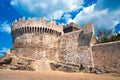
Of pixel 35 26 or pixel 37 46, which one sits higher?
pixel 35 26

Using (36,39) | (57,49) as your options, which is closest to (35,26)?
(36,39)

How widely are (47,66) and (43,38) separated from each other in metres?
8.21

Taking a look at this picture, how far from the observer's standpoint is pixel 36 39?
31.3 meters

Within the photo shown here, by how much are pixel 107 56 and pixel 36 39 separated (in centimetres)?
1454

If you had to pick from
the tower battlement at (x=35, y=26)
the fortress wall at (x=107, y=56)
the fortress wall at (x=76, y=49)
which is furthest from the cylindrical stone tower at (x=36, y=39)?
the fortress wall at (x=107, y=56)

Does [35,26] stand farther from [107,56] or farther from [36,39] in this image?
[107,56]

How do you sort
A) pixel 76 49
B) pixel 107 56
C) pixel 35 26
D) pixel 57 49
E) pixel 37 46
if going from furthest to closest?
pixel 35 26, pixel 37 46, pixel 57 49, pixel 76 49, pixel 107 56

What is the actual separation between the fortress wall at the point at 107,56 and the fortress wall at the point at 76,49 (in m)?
1.22

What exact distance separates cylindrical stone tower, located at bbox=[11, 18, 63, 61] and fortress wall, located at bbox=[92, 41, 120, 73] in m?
8.16

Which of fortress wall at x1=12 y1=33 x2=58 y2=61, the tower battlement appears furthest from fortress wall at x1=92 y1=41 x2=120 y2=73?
the tower battlement

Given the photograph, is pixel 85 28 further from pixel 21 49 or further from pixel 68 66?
pixel 21 49

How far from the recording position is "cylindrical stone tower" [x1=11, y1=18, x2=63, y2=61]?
30.3 m

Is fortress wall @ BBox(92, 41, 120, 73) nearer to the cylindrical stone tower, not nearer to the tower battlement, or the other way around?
the cylindrical stone tower

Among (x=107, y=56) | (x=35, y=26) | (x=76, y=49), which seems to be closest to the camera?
(x=107, y=56)
